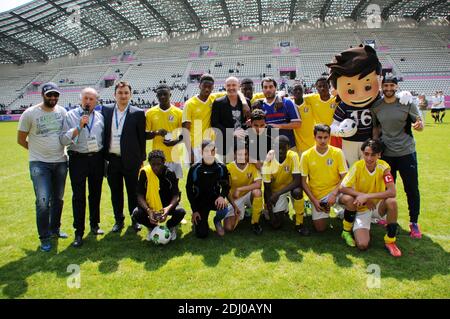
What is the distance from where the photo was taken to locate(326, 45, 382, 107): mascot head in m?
4.02

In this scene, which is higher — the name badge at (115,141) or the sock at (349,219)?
the name badge at (115,141)

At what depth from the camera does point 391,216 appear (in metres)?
3.73

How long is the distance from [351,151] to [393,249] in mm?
1425

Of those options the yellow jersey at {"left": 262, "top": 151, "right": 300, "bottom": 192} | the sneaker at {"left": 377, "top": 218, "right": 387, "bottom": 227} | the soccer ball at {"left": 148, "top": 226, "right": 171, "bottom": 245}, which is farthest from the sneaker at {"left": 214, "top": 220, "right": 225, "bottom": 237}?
the sneaker at {"left": 377, "top": 218, "right": 387, "bottom": 227}

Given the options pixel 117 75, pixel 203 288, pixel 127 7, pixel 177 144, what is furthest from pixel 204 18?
pixel 203 288

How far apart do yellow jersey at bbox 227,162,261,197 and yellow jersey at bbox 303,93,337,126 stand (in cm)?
161

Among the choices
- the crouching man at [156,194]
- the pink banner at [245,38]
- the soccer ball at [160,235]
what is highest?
the pink banner at [245,38]

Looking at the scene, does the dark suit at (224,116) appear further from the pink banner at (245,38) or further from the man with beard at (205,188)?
the pink banner at (245,38)

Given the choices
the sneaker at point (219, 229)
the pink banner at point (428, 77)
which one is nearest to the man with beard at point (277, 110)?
the sneaker at point (219, 229)

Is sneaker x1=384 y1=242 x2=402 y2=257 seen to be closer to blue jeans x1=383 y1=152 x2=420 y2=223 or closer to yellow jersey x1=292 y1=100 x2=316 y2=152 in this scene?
blue jeans x1=383 y1=152 x2=420 y2=223

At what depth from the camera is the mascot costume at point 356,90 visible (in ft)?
13.2

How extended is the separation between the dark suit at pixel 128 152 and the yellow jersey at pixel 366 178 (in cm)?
266

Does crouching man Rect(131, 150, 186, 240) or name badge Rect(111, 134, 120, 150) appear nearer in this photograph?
crouching man Rect(131, 150, 186, 240)

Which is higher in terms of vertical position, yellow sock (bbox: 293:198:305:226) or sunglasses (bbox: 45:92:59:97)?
sunglasses (bbox: 45:92:59:97)
